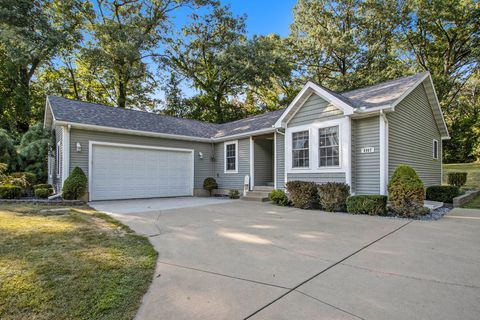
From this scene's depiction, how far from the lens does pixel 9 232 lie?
4.63m

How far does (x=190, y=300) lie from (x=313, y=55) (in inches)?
953

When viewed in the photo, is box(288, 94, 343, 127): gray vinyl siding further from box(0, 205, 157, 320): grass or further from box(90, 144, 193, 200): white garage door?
box(0, 205, 157, 320): grass

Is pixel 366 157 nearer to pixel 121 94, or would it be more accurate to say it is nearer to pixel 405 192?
pixel 405 192

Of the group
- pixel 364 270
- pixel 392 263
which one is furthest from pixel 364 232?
pixel 364 270

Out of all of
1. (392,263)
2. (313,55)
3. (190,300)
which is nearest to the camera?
(190,300)

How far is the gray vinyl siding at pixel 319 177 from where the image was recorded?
28.6 feet

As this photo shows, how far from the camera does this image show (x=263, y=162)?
12.9 metres

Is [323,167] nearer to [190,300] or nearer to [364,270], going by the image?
[364,270]

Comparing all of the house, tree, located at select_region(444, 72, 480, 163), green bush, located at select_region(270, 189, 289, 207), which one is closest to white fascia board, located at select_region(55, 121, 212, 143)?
the house

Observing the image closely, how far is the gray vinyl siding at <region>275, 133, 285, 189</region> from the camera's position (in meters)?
10.9

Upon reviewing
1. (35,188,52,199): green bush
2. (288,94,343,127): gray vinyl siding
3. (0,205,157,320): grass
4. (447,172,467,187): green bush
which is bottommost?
(0,205,157,320): grass

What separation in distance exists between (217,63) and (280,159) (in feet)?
47.4

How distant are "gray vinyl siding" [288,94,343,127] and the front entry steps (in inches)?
124

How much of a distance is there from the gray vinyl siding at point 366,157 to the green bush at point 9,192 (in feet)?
38.4
